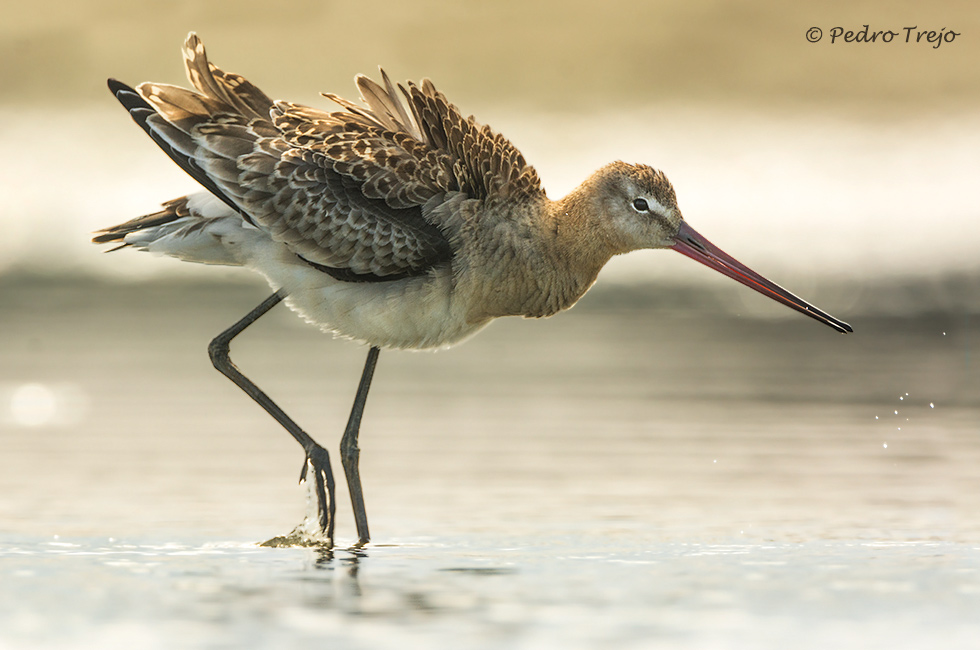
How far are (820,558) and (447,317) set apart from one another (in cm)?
232

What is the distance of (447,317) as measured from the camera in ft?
25.1

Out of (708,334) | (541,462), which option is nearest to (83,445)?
(541,462)

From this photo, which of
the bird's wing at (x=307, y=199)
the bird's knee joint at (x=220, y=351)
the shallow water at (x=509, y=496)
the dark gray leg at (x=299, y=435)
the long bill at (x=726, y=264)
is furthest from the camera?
the bird's knee joint at (x=220, y=351)

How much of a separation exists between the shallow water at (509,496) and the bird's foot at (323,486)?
0.18 meters

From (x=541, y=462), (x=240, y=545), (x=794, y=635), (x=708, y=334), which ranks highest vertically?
(x=708, y=334)

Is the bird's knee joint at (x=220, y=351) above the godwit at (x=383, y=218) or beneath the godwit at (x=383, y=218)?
beneath

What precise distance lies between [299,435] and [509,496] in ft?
4.37

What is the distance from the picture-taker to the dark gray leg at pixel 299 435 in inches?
304

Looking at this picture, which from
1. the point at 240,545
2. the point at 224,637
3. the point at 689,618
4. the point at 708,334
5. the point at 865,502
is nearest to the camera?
the point at 224,637

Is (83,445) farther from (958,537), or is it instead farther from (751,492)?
(958,537)

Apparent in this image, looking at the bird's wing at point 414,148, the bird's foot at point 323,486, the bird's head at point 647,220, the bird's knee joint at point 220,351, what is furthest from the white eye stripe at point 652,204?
the bird's knee joint at point 220,351

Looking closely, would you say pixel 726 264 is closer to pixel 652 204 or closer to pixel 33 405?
pixel 652 204

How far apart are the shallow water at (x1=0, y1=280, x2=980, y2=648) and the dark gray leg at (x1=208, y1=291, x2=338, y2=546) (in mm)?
198

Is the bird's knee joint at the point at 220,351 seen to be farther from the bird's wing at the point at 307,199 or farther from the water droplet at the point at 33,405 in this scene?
the water droplet at the point at 33,405
